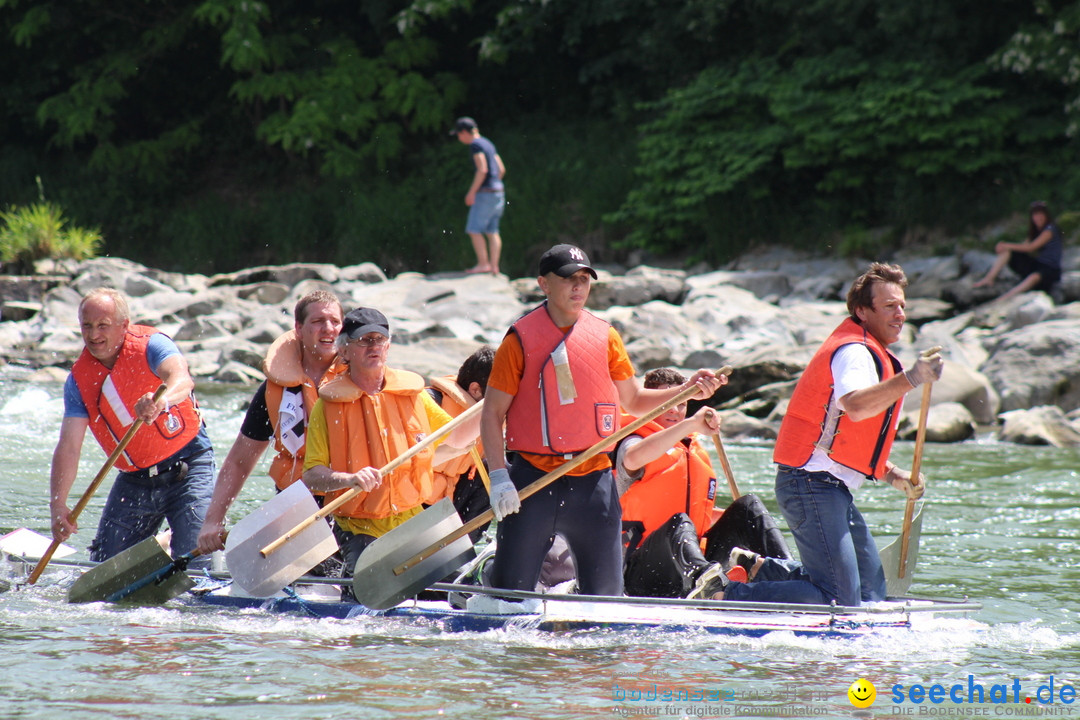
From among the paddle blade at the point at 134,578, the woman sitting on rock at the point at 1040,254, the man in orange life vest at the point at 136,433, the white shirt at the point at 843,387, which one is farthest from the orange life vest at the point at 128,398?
the woman sitting on rock at the point at 1040,254

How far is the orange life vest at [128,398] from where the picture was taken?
5102 millimetres

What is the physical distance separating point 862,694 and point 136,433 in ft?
9.91

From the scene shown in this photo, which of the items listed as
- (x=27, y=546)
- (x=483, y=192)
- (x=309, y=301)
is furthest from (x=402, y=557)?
(x=483, y=192)

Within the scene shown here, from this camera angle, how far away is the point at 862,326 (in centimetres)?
431

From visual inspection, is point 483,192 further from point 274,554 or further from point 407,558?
point 407,558

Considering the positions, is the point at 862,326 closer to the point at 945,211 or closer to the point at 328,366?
the point at 328,366

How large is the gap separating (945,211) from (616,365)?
1214cm

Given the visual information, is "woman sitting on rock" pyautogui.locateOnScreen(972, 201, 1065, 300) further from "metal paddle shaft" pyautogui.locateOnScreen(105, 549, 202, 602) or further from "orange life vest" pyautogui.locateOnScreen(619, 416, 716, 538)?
"metal paddle shaft" pyautogui.locateOnScreen(105, 549, 202, 602)

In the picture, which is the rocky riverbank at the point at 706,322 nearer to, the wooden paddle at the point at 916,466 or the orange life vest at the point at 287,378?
the wooden paddle at the point at 916,466

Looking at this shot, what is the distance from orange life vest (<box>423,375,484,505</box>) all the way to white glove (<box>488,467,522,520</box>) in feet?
2.76

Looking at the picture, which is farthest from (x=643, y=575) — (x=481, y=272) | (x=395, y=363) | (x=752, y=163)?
(x=752, y=163)

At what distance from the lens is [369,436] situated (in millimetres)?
4660

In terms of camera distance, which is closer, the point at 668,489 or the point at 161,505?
the point at 668,489

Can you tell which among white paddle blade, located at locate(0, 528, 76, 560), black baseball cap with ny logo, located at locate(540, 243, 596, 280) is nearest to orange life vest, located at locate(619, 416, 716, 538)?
black baseball cap with ny logo, located at locate(540, 243, 596, 280)
